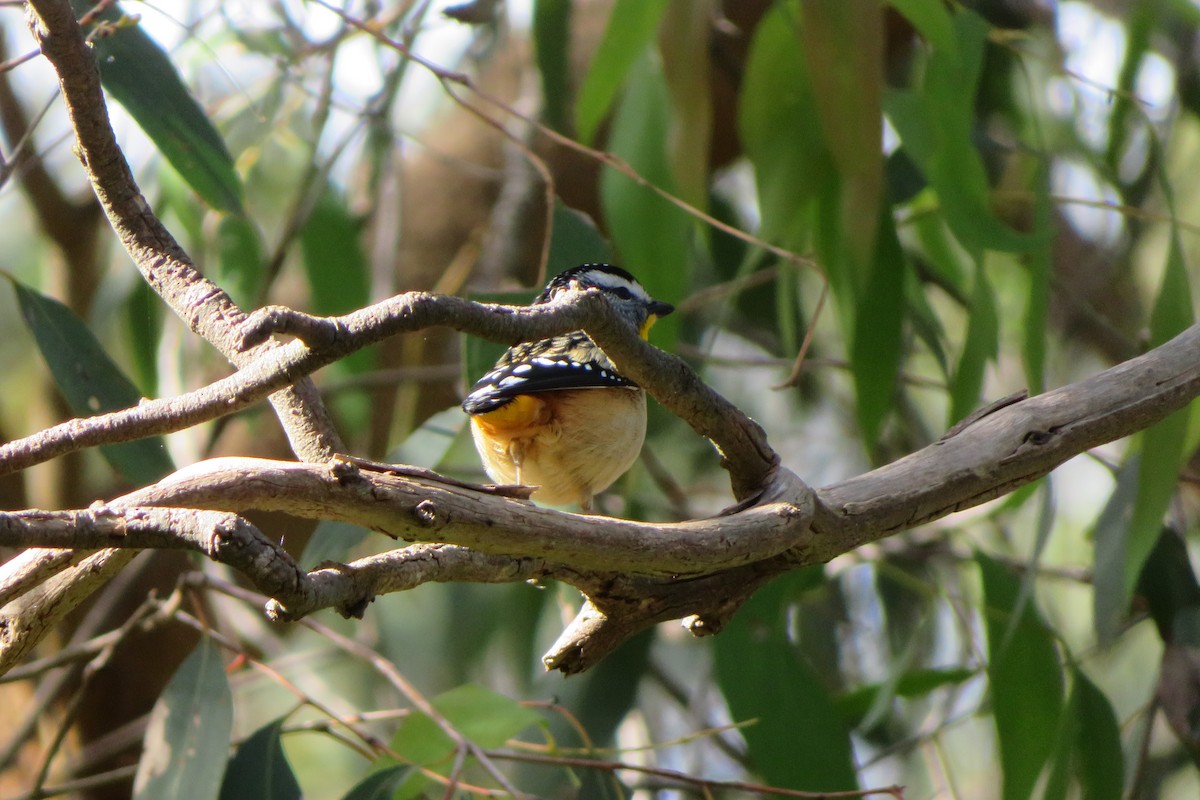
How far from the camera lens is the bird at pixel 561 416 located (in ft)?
7.11

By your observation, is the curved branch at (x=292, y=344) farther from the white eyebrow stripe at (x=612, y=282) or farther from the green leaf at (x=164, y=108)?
the white eyebrow stripe at (x=612, y=282)

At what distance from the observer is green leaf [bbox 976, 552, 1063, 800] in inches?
98.3

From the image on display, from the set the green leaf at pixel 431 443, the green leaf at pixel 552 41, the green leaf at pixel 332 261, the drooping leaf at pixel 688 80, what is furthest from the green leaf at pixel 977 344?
the green leaf at pixel 332 261

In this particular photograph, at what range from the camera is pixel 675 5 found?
2490 mm

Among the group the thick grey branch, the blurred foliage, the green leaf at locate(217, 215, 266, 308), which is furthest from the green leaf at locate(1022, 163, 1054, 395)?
the green leaf at locate(217, 215, 266, 308)

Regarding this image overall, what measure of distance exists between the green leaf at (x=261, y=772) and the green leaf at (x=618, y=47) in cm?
151

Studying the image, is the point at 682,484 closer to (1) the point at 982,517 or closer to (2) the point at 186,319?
(1) the point at 982,517

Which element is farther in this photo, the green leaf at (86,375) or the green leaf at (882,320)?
the green leaf at (882,320)

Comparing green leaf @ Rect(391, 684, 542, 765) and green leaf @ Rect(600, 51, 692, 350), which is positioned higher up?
green leaf @ Rect(600, 51, 692, 350)

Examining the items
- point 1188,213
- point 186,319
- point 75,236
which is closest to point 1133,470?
point 186,319

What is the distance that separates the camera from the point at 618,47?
100 inches

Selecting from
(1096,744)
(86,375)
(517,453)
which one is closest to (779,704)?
(1096,744)

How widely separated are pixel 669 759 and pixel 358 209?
2.43 metres

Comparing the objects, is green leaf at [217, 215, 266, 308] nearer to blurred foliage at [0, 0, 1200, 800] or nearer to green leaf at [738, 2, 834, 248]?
blurred foliage at [0, 0, 1200, 800]
